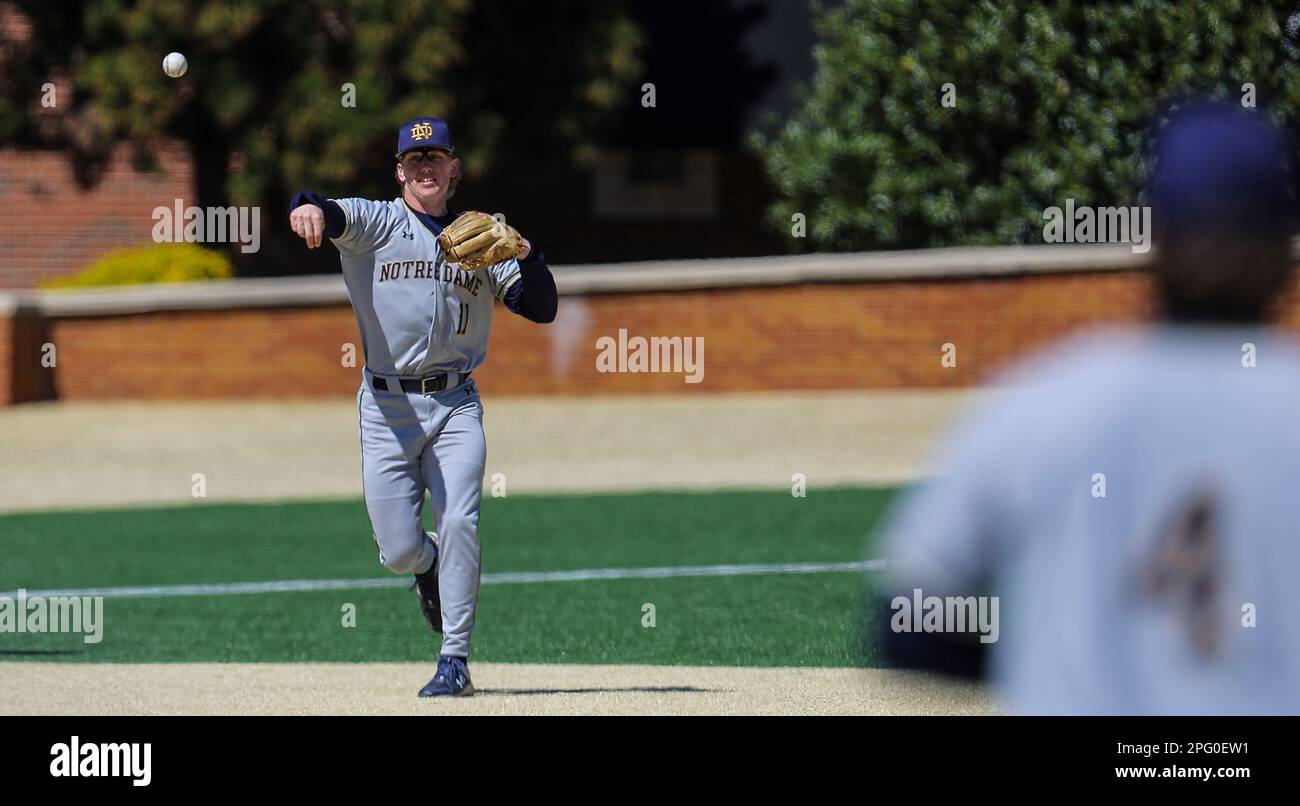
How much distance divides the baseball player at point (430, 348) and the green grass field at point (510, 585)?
1.94 metres

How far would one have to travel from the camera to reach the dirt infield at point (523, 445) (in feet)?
62.9

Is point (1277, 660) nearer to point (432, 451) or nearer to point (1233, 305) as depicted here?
point (1233, 305)

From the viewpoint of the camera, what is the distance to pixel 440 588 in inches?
321

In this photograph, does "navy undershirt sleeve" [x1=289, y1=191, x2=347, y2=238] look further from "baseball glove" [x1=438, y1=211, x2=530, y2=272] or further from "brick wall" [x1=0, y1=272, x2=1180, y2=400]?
"brick wall" [x1=0, y1=272, x2=1180, y2=400]

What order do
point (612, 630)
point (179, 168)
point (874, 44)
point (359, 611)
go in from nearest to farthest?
point (612, 630) → point (359, 611) → point (874, 44) → point (179, 168)

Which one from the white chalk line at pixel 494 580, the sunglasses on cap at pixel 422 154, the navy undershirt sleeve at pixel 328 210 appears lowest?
the white chalk line at pixel 494 580

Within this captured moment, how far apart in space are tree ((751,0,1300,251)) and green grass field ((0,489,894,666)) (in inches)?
241

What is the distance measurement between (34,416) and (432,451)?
48.7ft

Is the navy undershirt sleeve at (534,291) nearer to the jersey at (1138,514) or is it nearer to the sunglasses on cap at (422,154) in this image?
the sunglasses on cap at (422,154)

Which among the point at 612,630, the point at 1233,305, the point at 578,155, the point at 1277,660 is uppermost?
the point at 578,155

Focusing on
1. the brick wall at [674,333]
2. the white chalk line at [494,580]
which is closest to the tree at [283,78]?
the brick wall at [674,333]

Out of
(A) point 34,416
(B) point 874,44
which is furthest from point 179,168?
(B) point 874,44
